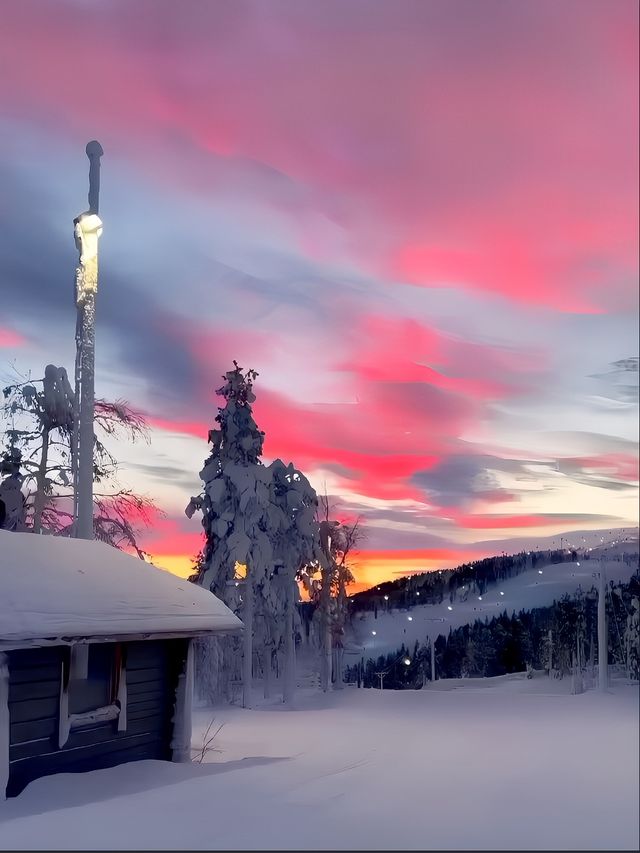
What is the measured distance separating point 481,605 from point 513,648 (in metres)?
29.9

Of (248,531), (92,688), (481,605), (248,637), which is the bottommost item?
(481,605)

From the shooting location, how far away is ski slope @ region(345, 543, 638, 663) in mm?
119938

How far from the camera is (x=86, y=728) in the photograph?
1130cm

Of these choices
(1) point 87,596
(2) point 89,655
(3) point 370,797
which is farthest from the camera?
(2) point 89,655

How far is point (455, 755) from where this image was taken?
12969 mm

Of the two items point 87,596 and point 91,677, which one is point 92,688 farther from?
point 87,596

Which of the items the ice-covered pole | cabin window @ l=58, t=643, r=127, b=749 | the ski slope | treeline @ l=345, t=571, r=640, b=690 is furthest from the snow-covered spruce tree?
the ski slope

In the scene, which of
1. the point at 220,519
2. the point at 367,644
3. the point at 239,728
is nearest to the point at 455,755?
the point at 239,728

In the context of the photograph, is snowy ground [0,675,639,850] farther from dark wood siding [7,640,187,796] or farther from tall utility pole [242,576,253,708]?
tall utility pole [242,576,253,708]

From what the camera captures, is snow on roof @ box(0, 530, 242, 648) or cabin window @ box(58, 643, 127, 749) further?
cabin window @ box(58, 643, 127, 749)

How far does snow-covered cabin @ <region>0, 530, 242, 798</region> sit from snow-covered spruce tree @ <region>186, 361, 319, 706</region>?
1753cm

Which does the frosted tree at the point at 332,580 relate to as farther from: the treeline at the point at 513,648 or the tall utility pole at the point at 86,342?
the treeline at the point at 513,648

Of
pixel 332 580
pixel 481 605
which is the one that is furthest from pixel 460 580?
pixel 332 580

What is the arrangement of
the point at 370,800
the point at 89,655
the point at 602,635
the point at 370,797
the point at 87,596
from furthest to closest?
the point at 602,635, the point at 89,655, the point at 87,596, the point at 370,797, the point at 370,800
